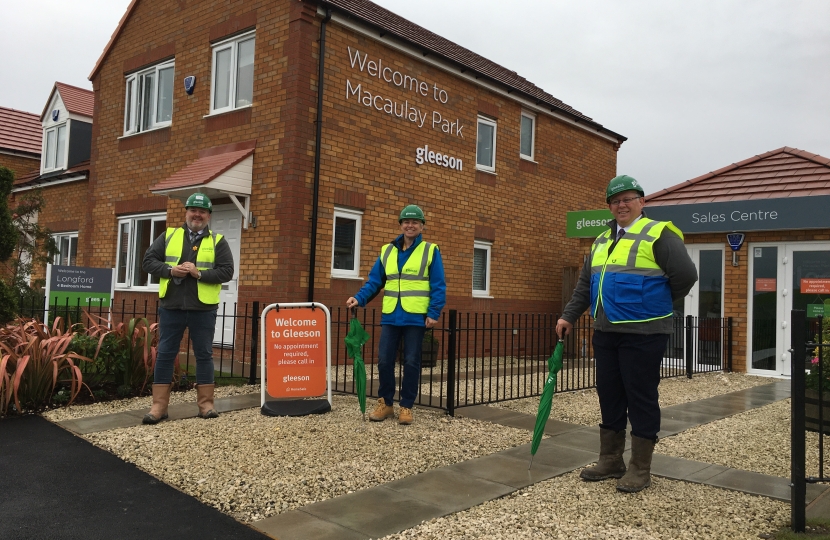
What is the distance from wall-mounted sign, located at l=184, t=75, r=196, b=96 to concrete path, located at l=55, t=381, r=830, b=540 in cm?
713

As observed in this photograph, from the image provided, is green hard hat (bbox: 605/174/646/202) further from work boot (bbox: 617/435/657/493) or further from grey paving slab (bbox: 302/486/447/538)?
grey paving slab (bbox: 302/486/447/538)

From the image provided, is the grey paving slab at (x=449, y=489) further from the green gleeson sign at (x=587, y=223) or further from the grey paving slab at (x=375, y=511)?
the green gleeson sign at (x=587, y=223)

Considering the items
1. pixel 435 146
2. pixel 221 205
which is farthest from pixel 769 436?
pixel 221 205

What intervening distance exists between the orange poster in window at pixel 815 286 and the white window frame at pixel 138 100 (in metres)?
11.8

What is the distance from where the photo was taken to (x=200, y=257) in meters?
6.20

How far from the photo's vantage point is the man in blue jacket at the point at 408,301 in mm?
6215

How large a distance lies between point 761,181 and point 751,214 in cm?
131

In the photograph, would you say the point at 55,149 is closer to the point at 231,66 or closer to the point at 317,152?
the point at 231,66

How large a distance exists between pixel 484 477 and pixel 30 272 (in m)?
12.0

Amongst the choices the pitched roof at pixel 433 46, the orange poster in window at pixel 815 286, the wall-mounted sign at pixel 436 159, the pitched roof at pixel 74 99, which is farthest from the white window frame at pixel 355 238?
the pitched roof at pixel 74 99

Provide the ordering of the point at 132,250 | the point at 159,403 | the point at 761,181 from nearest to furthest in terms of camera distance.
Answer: the point at 159,403, the point at 761,181, the point at 132,250

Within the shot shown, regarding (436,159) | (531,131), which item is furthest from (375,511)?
(531,131)

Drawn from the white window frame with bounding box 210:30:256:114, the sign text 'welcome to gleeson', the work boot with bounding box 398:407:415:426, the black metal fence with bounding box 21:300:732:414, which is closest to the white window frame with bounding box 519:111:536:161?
the sign text 'welcome to gleeson'

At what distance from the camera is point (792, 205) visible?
11055 millimetres
